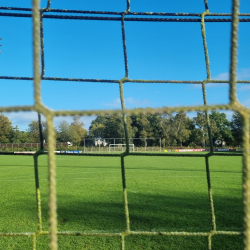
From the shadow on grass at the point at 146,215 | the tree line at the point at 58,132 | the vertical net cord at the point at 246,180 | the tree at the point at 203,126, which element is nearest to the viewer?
the vertical net cord at the point at 246,180

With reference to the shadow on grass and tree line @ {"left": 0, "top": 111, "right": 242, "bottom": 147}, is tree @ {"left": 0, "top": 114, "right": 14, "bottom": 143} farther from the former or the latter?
the shadow on grass

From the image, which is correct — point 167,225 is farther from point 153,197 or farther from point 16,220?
point 16,220

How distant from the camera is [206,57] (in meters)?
1.45

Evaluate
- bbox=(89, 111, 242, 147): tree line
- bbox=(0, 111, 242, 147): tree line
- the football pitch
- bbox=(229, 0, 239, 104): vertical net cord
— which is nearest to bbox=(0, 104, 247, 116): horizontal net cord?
bbox=(229, 0, 239, 104): vertical net cord

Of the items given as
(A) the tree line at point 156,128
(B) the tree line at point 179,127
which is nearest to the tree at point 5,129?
(A) the tree line at point 156,128

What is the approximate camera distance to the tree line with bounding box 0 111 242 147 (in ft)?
5.62

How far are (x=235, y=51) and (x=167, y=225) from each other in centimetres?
187

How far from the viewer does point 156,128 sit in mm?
2238

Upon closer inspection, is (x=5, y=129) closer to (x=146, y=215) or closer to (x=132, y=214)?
(x=132, y=214)

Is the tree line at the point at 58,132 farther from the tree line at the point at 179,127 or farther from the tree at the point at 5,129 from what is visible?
the tree line at the point at 179,127

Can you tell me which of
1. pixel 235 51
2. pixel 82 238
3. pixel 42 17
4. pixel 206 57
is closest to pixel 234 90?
pixel 235 51

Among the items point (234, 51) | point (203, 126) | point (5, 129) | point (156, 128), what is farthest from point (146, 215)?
point (234, 51)

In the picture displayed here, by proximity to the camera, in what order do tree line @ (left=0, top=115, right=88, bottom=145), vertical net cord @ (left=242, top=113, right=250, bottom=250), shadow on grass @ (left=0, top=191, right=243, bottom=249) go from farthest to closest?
shadow on grass @ (left=0, top=191, right=243, bottom=249) < tree line @ (left=0, top=115, right=88, bottom=145) < vertical net cord @ (left=242, top=113, right=250, bottom=250)

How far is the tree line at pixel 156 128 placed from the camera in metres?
1.71
